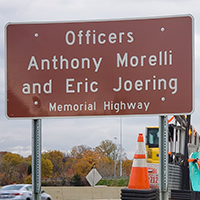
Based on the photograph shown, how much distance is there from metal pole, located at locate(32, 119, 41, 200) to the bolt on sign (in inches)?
4.4

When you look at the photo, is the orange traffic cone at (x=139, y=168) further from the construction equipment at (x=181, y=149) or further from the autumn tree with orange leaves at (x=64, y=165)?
the autumn tree with orange leaves at (x=64, y=165)

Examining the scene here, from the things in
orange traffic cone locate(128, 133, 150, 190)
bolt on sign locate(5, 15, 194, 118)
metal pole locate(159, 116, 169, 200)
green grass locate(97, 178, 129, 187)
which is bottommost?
green grass locate(97, 178, 129, 187)

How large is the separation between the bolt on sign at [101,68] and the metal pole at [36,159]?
0.11 meters

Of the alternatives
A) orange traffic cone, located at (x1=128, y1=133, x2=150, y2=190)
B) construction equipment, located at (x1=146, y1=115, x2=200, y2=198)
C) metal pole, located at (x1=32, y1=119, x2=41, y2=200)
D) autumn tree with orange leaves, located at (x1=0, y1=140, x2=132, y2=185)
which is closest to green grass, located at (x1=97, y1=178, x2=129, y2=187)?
autumn tree with orange leaves, located at (x1=0, y1=140, x2=132, y2=185)

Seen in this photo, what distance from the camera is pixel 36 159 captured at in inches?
159

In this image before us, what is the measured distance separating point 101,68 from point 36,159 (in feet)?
3.05

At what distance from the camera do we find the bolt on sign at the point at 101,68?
3910mm

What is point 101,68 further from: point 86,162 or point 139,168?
point 86,162

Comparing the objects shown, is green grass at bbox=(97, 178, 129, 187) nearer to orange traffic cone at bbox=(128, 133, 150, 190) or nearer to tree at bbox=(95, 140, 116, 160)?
tree at bbox=(95, 140, 116, 160)

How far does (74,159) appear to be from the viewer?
65.3 metres

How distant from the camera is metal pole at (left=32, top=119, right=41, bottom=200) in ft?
13.2

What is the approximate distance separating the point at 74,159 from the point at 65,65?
203 ft

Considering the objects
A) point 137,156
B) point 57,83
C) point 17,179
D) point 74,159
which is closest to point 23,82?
point 57,83

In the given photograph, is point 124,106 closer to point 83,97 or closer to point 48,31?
point 83,97
